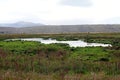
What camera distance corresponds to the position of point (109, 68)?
21.2 meters

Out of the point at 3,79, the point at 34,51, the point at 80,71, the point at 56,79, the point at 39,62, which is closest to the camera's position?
the point at 3,79

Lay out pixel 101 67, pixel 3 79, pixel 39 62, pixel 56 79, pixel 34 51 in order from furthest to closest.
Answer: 1. pixel 34 51
2. pixel 39 62
3. pixel 101 67
4. pixel 56 79
5. pixel 3 79

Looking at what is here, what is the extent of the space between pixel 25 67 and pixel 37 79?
26.3ft

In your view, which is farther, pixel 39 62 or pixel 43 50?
pixel 43 50

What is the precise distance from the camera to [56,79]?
13.0m

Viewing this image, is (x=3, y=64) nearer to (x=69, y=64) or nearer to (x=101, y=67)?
(x=69, y=64)

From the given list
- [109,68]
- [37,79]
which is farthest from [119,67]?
[37,79]

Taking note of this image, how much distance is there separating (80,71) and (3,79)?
893 cm

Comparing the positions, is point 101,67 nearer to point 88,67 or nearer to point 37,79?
point 88,67

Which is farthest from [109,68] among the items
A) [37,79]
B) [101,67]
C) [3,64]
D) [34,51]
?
[34,51]

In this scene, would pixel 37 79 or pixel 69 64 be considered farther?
pixel 69 64

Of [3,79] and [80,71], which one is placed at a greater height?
[3,79]

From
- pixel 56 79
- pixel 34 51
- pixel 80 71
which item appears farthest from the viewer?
pixel 34 51

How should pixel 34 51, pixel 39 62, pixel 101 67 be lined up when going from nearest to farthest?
pixel 101 67
pixel 39 62
pixel 34 51
